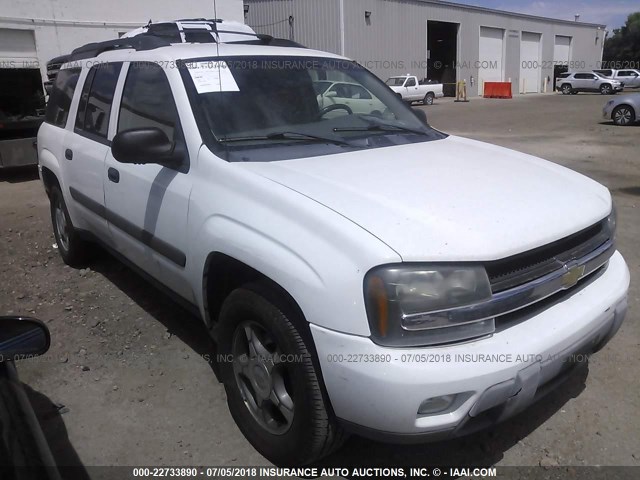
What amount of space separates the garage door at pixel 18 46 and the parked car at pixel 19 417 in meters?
14.0

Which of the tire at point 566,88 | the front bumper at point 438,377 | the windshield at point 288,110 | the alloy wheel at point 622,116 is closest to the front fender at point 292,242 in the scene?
the front bumper at point 438,377

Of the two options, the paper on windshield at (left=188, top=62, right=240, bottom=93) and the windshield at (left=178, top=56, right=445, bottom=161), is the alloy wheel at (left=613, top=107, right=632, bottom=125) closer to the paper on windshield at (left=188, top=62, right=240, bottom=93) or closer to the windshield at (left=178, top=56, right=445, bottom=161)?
the windshield at (left=178, top=56, right=445, bottom=161)

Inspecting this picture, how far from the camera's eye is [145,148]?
9.23 ft

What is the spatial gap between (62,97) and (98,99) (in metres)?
0.93

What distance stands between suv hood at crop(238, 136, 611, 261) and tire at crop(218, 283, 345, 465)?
52 centimetres

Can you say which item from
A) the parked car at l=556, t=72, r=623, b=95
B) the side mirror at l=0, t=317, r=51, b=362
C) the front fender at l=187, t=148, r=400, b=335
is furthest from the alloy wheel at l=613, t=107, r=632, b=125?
the parked car at l=556, t=72, r=623, b=95

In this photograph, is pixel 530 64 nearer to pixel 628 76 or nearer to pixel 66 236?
pixel 628 76

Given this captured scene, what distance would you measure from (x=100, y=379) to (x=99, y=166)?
1407mm

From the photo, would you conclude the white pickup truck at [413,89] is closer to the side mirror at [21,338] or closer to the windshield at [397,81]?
the windshield at [397,81]

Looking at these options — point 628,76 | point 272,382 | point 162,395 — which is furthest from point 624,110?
point 628,76

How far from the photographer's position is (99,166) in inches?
148

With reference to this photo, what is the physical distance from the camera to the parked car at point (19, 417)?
1445 millimetres

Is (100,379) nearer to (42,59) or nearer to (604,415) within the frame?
(604,415)

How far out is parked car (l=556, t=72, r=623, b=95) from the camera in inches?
1531
